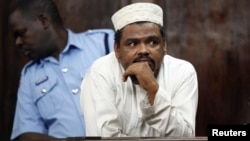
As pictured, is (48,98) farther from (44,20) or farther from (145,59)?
(145,59)

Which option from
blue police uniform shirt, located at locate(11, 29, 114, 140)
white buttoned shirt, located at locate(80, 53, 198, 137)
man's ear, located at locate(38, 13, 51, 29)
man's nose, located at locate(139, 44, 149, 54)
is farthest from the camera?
man's ear, located at locate(38, 13, 51, 29)

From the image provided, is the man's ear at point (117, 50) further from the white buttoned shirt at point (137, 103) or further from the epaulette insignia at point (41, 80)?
the epaulette insignia at point (41, 80)

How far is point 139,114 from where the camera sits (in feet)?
15.4

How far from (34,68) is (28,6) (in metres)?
0.35

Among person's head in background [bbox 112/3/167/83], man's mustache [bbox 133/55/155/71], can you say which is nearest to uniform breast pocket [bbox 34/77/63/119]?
person's head in background [bbox 112/3/167/83]

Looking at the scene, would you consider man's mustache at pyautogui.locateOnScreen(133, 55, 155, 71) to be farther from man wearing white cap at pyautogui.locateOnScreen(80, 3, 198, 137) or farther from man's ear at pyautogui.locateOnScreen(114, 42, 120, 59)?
man's ear at pyautogui.locateOnScreen(114, 42, 120, 59)

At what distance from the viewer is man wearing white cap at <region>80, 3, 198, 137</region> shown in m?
4.56

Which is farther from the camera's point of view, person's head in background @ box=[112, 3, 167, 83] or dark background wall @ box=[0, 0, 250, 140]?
dark background wall @ box=[0, 0, 250, 140]

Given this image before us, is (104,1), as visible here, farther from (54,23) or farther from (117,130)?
(117,130)

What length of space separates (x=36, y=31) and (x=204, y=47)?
0.93m

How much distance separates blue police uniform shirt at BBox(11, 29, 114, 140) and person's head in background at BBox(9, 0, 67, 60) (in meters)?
0.04

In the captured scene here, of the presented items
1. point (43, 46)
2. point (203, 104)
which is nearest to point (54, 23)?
point (43, 46)

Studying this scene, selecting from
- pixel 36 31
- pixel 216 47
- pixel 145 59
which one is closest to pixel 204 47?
pixel 216 47

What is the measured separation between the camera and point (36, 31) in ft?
16.5
